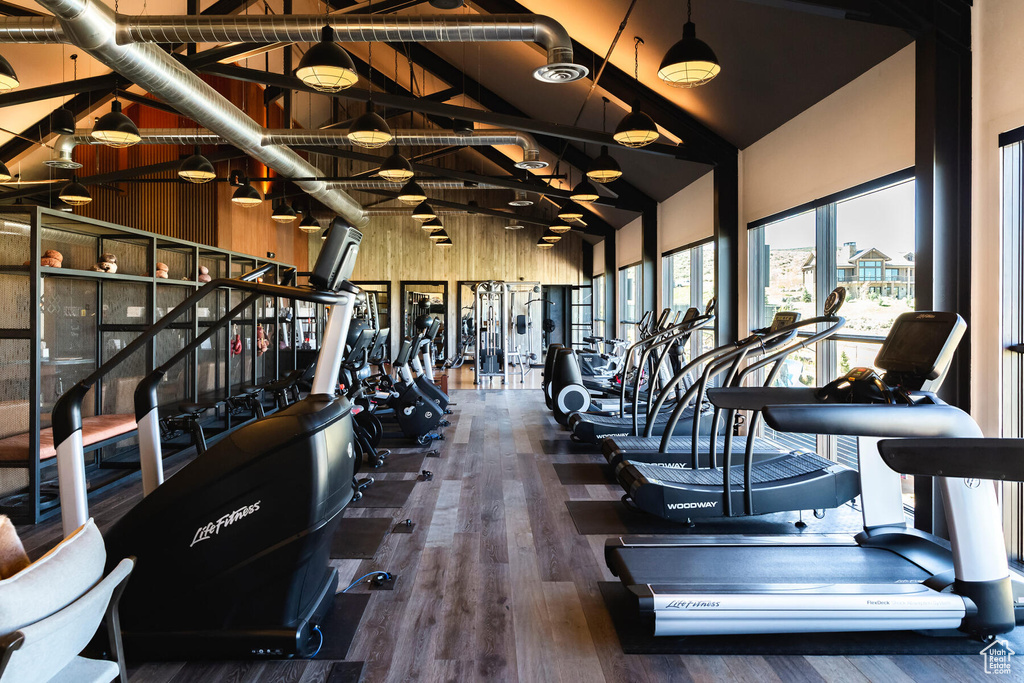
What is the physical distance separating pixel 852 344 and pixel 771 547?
241cm

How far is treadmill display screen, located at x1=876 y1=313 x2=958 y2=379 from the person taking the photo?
259 centimetres

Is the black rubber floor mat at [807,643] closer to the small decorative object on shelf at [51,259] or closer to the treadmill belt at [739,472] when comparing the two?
the treadmill belt at [739,472]

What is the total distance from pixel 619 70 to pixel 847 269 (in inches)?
142

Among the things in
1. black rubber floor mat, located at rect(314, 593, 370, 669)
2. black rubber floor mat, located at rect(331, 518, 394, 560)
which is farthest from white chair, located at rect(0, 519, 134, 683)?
black rubber floor mat, located at rect(331, 518, 394, 560)

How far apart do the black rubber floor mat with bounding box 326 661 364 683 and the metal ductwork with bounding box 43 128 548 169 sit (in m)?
6.81

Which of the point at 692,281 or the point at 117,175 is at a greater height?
the point at 117,175

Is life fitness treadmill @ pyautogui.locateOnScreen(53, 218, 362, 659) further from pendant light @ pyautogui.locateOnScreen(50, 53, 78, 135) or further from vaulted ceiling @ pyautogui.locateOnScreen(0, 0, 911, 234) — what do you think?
pendant light @ pyautogui.locateOnScreen(50, 53, 78, 135)

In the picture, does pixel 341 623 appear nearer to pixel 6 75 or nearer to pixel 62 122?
pixel 6 75

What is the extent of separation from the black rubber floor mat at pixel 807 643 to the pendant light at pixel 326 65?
402cm

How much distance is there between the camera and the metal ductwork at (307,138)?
8070mm

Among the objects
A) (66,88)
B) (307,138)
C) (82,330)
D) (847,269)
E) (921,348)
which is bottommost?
(921,348)

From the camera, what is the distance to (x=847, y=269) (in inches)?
193

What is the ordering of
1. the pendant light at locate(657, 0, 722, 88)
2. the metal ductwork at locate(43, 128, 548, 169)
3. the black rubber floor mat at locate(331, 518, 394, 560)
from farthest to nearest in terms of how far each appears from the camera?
the metal ductwork at locate(43, 128, 548, 169), the pendant light at locate(657, 0, 722, 88), the black rubber floor mat at locate(331, 518, 394, 560)

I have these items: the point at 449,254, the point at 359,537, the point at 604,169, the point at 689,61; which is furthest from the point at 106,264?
the point at 449,254
